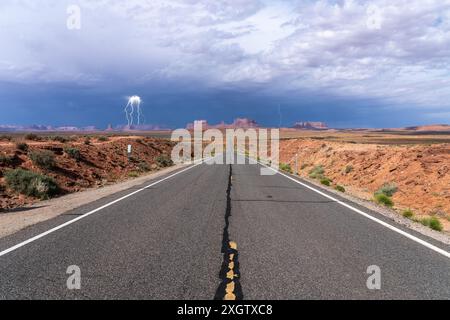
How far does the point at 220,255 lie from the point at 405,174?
56.8 feet

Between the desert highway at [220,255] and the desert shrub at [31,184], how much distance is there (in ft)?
16.7

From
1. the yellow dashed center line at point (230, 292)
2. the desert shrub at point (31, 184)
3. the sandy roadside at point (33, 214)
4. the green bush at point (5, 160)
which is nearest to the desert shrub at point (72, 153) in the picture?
the green bush at point (5, 160)

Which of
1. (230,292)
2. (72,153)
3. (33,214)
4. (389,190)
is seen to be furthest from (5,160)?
(230,292)

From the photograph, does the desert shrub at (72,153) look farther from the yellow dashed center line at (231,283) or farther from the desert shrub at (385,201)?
the yellow dashed center line at (231,283)

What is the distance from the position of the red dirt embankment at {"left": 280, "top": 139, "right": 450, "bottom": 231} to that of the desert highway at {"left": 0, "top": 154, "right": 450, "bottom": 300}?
470 centimetres

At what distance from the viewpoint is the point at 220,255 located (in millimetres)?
6906

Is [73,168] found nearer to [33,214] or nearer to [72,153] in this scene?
[72,153]

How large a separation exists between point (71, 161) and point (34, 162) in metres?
3.79

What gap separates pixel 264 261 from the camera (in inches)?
259

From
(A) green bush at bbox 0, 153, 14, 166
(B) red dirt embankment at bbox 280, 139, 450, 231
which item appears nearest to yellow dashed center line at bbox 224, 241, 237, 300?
(B) red dirt embankment at bbox 280, 139, 450, 231

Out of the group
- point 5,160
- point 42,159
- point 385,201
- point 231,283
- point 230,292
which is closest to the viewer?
point 230,292

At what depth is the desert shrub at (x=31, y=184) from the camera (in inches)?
631
